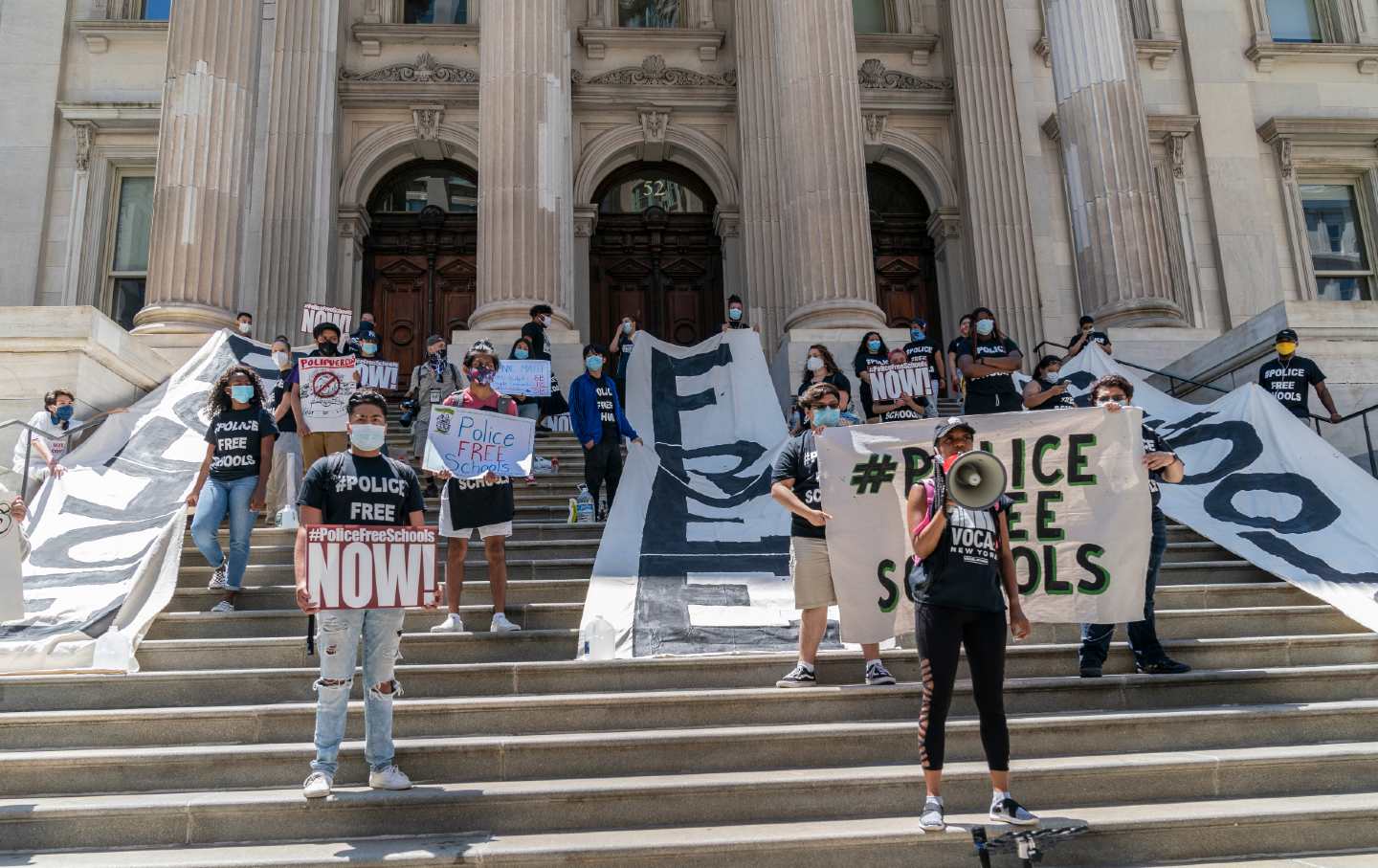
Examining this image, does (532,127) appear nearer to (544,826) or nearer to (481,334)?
(481,334)

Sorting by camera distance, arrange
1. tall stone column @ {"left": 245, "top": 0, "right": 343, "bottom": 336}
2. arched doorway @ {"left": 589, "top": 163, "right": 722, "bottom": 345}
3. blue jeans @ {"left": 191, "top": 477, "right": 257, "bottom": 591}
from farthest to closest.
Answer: arched doorway @ {"left": 589, "top": 163, "right": 722, "bottom": 345}, tall stone column @ {"left": 245, "top": 0, "right": 343, "bottom": 336}, blue jeans @ {"left": 191, "top": 477, "right": 257, "bottom": 591}

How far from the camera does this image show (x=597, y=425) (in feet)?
34.8

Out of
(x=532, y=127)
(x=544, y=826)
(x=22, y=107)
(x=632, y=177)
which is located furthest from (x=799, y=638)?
(x=22, y=107)

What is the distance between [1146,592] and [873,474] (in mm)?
2036

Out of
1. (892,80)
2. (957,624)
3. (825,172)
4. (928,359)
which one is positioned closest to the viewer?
(957,624)

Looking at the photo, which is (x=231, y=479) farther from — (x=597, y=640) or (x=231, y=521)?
(x=597, y=640)

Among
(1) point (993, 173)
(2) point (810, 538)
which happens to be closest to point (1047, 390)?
(2) point (810, 538)

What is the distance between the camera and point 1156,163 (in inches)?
828

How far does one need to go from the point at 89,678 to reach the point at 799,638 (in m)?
4.81

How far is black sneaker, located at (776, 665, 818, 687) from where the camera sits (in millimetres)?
6914

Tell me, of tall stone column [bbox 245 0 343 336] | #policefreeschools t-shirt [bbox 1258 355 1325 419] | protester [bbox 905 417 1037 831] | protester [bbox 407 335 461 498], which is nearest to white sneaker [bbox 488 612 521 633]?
protester [bbox 905 417 1037 831]

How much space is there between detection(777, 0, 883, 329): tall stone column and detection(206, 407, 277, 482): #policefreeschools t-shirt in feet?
28.7

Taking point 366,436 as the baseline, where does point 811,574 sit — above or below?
below

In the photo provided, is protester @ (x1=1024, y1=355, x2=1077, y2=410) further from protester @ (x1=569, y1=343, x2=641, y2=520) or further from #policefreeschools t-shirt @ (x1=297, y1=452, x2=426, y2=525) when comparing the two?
#policefreeschools t-shirt @ (x1=297, y1=452, x2=426, y2=525)
